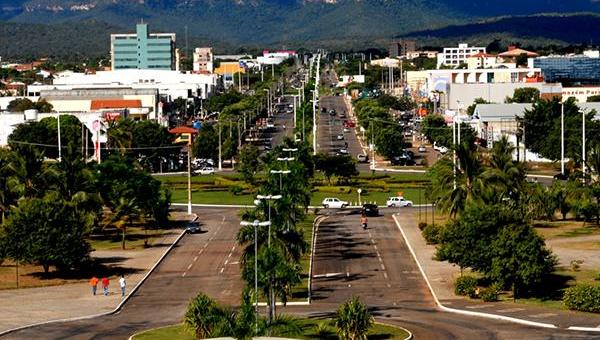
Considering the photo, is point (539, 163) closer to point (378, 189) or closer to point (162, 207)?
point (378, 189)

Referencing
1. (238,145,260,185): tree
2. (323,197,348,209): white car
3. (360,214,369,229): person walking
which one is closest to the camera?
(360,214,369,229): person walking

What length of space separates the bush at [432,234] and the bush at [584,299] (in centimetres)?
2648

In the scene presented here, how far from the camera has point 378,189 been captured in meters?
142

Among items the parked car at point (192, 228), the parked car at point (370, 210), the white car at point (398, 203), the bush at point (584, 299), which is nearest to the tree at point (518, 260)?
the bush at point (584, 299)

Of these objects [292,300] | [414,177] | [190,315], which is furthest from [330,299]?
[414,177]

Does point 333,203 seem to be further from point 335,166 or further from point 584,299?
point 584,299

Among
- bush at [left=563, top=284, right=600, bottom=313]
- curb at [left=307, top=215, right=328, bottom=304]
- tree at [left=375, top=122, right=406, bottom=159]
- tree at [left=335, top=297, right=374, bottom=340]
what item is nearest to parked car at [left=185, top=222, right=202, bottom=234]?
curb at [left=307, top=215, right=328, bottom=304]

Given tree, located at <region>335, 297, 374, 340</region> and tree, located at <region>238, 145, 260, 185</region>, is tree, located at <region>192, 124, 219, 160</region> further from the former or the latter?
tree, located at <region>335, 297, 374, 340</region>

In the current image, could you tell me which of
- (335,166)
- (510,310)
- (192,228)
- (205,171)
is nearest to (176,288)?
(510,310)

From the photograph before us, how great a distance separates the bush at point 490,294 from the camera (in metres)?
78.4

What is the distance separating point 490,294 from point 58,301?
72.0ft

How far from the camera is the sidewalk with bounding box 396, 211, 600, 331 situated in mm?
72012

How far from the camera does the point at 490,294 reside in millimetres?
78438

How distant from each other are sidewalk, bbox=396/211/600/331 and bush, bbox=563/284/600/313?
39 cm
